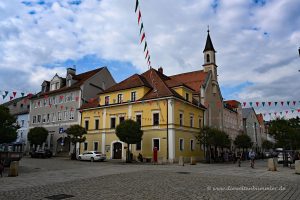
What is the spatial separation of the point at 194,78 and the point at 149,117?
16.9m

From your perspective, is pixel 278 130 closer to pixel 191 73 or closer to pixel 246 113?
pixel 191 73

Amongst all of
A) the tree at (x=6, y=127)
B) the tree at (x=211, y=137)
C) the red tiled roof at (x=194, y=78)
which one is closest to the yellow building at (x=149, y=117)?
the tree at (x=211, y=137)

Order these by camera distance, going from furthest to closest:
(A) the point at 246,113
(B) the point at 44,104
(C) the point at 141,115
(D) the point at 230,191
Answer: (A) the point at 246,113 → (B) the point at 44,104 → (C) the point at 141,115 → (D) the point at 230,191

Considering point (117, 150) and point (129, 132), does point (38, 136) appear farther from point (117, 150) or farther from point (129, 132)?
point (129, 132)

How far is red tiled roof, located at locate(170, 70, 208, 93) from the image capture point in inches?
1861

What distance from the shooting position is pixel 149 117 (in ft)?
121

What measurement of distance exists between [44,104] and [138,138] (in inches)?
1120

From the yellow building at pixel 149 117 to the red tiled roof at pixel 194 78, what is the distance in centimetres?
432

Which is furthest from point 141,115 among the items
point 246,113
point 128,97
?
point 246,113

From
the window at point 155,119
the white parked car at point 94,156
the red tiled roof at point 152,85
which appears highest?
the red tiled roof at point 152,85

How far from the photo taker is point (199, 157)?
133 feet

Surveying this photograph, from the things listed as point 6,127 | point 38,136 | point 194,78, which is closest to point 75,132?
point 38,136

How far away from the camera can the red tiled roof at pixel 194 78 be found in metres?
47.3

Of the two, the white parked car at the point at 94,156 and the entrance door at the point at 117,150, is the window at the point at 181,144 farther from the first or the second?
the white parked car at the point at 94,156
